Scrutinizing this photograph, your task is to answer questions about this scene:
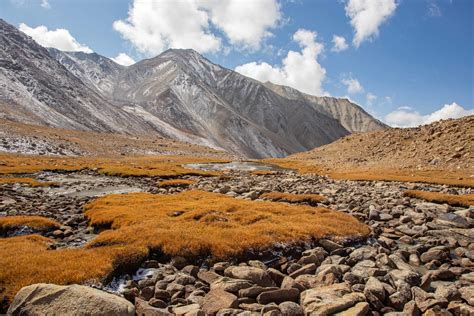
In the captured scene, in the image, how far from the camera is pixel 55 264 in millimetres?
13195

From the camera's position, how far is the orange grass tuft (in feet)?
55.0

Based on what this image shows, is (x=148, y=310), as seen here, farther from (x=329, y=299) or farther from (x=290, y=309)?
(x=329, y=299)

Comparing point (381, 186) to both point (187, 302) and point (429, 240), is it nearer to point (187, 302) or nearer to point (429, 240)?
point (429, 240)

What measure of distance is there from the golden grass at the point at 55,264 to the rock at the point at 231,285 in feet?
15.0

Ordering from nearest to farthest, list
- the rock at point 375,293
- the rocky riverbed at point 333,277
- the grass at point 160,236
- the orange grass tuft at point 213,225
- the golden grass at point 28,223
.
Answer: the rocky riverbed at point 333,277
the rock at point 375,293
the grass at point 160,236
the orange grass tuft at point 213,225
the golden grass at point 28,223

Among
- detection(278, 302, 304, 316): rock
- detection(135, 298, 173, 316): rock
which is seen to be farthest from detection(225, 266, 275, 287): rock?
detection(135, 298, 173, 316): rock

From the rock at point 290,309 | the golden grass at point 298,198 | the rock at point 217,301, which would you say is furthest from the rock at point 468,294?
the golden grass at point 298,198

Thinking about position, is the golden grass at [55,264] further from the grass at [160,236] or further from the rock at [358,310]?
the rock at [358,310]

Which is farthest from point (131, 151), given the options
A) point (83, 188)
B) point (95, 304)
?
point (95, 304)

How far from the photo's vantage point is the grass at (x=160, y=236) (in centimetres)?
1270

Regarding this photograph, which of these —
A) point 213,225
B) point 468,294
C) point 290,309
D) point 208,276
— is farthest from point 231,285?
point 468,294

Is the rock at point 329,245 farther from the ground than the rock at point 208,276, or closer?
farther from the ground

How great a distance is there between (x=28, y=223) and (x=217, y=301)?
1925cm

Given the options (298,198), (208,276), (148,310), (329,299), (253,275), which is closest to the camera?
(148,310)
